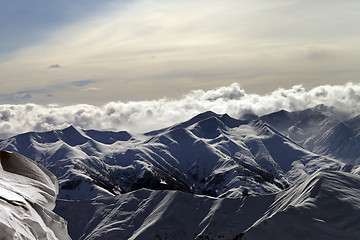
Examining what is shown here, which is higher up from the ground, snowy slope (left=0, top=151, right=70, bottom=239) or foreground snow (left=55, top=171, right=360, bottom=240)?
snowy slope (left=0, top=151, right=70, bottom=239)

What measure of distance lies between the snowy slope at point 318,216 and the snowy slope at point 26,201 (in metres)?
104

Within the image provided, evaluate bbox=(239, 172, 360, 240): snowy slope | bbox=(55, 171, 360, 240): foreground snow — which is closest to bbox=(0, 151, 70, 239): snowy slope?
bbox=(55, 171, 360, 240): foreground snow

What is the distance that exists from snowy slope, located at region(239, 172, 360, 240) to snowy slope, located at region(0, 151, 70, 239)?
10425 cm

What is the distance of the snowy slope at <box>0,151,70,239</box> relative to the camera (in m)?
7.69

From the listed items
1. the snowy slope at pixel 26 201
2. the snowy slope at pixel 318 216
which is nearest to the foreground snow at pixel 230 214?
the snowy slope at pixel 318 216

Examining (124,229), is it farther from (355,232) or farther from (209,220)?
(355,232)

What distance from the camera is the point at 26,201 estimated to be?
9.30 meters

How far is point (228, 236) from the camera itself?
435 ft

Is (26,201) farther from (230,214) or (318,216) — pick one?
(230,214)

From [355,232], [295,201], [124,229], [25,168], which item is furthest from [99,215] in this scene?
[25,168]

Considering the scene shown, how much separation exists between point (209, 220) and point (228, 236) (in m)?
14.5

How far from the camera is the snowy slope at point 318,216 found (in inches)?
4188

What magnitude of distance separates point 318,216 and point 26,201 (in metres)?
116

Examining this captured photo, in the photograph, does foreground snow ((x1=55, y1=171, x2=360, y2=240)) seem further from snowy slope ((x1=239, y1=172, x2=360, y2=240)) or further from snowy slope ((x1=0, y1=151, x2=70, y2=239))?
snowy slope ((x1=0, y1=151, x2=70, y2=239))
